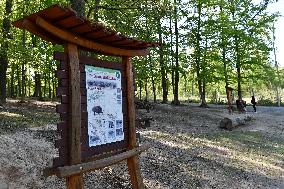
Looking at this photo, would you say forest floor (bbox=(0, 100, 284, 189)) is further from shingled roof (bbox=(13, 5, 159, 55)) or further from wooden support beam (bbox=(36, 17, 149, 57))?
shingled roof (bbox=(13, 5, 159, 55))

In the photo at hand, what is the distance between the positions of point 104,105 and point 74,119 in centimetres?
78

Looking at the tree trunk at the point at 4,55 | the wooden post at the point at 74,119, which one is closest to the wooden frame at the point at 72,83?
the wooden post at the point at 74,119

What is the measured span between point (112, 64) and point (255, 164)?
799 centimetres

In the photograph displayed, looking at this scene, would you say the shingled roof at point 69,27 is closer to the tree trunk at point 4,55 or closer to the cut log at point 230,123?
the tree trunk at point 4,55

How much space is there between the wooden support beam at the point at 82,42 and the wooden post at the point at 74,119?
0.44ft

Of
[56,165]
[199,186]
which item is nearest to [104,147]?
[56,165]

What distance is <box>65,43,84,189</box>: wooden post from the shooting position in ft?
16.6

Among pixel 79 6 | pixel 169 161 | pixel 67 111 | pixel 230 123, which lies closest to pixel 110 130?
pixel 67 111

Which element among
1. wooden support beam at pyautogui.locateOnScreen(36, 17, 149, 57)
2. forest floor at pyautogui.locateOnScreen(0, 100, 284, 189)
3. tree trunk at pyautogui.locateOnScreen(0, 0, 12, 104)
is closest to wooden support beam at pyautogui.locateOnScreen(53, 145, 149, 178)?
wooden support beam at pyautogui.locateOnScreen(36, 17, 149, 57)

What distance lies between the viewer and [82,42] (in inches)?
212

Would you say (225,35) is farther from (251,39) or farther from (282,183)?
(282,183)

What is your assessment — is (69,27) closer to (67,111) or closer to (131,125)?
(67,111)

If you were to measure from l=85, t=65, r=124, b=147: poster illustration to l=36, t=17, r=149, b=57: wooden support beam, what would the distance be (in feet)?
1.13

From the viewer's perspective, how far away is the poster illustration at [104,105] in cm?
547
